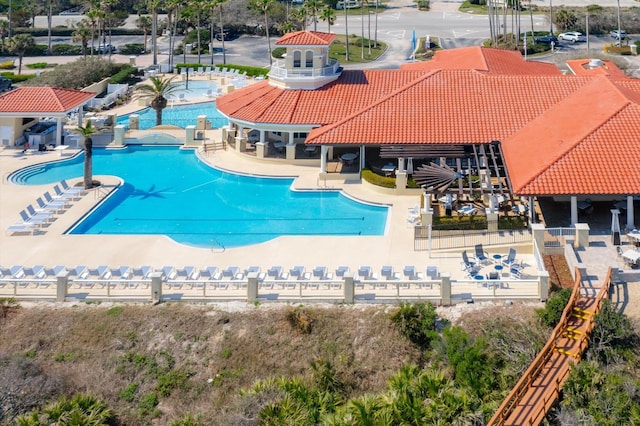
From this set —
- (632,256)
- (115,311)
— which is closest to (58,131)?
(115,311)

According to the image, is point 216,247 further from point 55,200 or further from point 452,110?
Answer: point 452,110

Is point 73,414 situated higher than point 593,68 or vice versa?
point 593,68

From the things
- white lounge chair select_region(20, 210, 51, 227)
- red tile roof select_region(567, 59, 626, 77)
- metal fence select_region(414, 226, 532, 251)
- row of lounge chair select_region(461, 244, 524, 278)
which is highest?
red tile roof select_region(567, 59, 626, 77)

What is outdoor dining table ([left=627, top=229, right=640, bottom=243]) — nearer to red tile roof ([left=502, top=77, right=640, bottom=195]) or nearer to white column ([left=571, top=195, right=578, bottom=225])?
red tile roof ([left=502, top=77, right=640, bottom=195])

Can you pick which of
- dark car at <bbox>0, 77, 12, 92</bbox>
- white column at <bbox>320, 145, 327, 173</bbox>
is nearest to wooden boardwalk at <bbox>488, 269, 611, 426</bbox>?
white column at <bbox>320, 145, 327, 173</bbox>

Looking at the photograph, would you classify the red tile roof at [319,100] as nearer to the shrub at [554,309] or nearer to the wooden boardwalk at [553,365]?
the shrub at [554,309]

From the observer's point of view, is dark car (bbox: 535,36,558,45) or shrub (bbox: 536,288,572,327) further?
dark car (bbox: 535,36,558,45)

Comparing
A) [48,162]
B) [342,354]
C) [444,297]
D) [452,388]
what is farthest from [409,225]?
[48,162]

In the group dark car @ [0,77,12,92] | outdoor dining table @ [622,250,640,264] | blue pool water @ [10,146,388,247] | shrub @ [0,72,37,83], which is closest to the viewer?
outdoor dining table @ [622,250,640,264]
